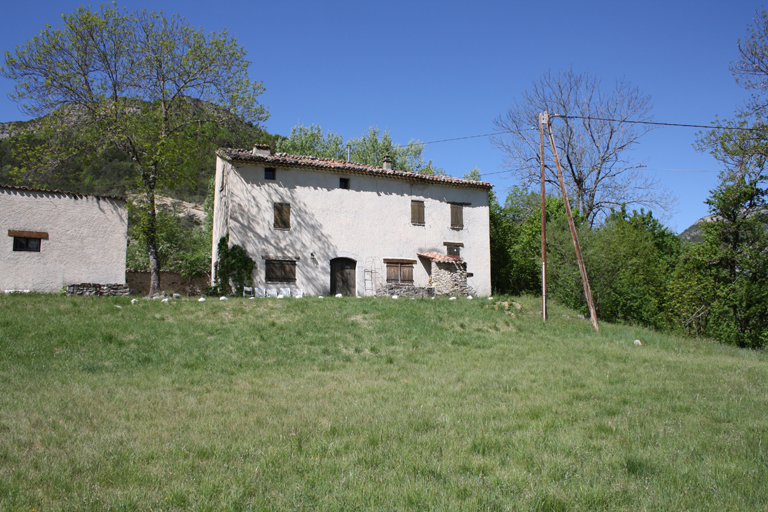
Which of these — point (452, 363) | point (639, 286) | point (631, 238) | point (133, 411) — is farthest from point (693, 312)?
point (133, 411)

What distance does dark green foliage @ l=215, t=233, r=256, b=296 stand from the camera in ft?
68.2

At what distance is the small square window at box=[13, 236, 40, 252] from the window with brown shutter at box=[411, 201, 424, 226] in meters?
15.9

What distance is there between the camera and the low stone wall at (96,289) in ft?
58.4

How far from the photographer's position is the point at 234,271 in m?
20.8

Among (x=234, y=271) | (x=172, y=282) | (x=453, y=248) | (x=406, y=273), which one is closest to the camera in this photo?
(x=234, y=271)

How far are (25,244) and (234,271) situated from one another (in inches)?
294

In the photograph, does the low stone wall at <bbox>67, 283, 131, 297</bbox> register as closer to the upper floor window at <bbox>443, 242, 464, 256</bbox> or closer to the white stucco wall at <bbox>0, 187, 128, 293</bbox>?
the white stucco wall at <bbox>0, 187, 128, 293</bbox>

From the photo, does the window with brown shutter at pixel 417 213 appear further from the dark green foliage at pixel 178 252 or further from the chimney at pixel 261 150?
the dark green foliage at pixel 178 252

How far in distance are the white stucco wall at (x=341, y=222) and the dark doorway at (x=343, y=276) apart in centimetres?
30

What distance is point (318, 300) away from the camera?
18031 millimetres

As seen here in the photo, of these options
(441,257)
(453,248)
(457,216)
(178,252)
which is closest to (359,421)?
(441,257)

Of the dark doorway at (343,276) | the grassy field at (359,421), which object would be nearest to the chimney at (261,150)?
the dark doorway at (343,276)

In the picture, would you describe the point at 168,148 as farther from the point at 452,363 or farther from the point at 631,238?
the point at 631,238

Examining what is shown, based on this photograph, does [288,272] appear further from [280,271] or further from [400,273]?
[400,273]
